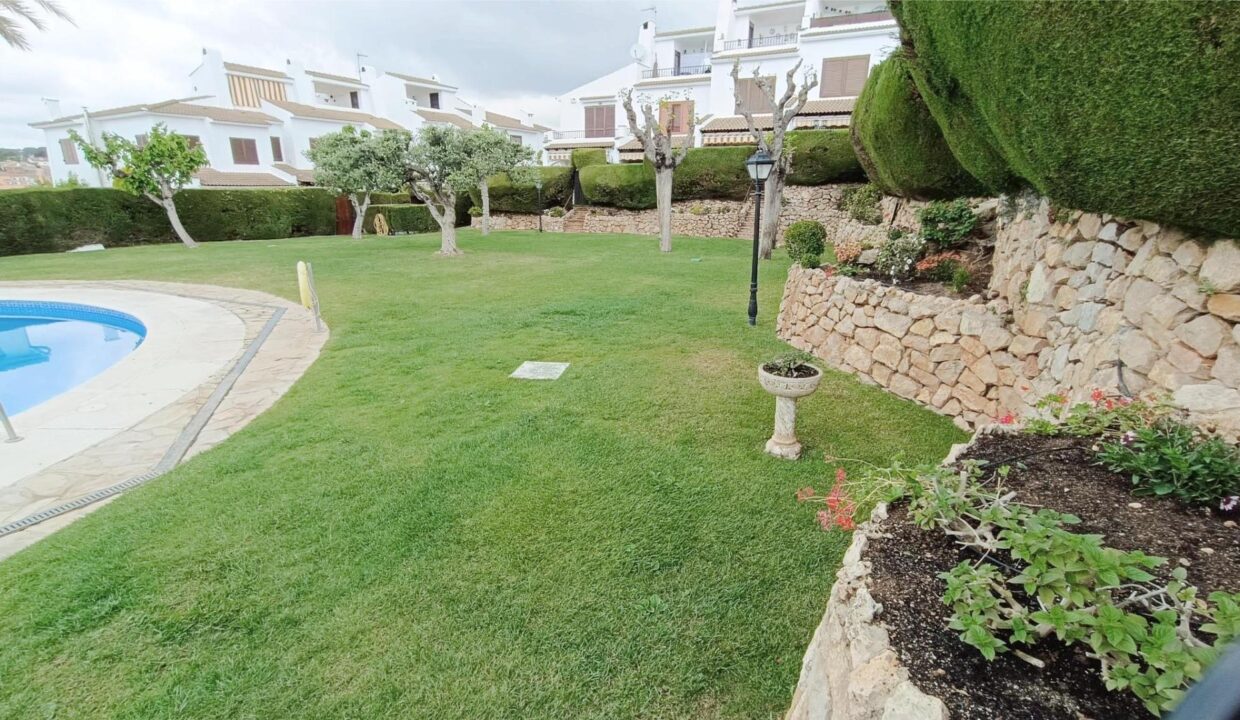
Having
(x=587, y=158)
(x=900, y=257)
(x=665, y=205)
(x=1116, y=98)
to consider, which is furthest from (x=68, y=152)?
(x=1116, y=98)

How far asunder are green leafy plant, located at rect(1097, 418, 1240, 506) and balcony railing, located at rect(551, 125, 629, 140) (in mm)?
32106

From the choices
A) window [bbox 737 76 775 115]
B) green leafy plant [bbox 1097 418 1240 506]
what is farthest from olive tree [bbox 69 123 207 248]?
green leafy plant [bbox 1097 418 1240 506]

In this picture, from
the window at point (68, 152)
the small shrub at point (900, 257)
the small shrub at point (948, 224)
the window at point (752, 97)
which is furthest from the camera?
the window at point (68, 152)

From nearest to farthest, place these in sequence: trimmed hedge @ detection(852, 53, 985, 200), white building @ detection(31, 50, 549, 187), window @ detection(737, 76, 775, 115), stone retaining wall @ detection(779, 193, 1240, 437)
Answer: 1. stone retaining wall @ detection(779, 193, 1240, 437)
2. trimmed hedge @ detection(852, 53, 985, 200)
3. window @ detection(737, 76, 775, 115)
4. white building @ detection(31, 50, 549, 187)

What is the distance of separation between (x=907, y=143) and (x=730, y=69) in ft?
74.8

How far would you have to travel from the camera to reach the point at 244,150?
30.9 meters

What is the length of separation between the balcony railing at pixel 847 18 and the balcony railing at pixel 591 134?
11073 mm

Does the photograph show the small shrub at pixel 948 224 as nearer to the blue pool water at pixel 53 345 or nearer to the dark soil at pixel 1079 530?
the dark soil at pixel 1079 530

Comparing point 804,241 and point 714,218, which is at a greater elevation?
point 714,218

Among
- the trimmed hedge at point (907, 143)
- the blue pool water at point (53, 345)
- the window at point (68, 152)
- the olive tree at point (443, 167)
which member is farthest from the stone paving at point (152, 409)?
the window at point (68, 152)

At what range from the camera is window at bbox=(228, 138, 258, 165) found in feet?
99.8

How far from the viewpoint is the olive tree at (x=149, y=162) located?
1675 centimetres

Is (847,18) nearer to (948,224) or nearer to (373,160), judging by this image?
(373,160)

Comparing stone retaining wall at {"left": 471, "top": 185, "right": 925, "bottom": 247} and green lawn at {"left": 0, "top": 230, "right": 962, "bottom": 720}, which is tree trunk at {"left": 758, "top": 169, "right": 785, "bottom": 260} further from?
green lawn at {"left": 0, "top": 230, "right": 962, "bottom": 720}
